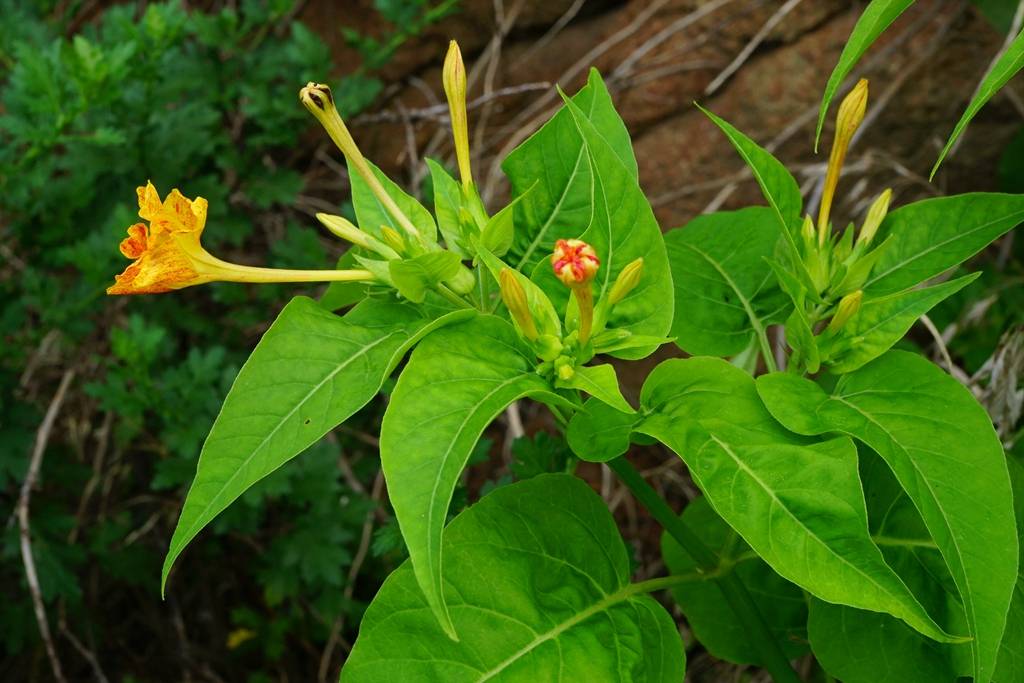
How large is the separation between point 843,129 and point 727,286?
24 cm

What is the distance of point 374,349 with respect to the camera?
99cm

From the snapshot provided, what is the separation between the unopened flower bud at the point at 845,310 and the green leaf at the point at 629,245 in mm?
193

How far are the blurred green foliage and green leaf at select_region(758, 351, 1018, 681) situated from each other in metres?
1.14

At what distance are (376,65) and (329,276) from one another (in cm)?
142

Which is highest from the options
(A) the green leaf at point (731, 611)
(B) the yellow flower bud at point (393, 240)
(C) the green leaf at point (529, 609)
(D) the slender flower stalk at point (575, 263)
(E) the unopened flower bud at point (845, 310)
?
(B) the yellow flower bud at point (393, 240)

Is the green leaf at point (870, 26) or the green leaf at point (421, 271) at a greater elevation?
the green leaf at point (870, 26)

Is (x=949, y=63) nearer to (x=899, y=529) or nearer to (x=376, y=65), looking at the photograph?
(x=376, y=65)

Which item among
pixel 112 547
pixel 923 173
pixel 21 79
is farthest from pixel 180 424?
pixel 923 173

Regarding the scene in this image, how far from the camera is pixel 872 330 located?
1.10 m

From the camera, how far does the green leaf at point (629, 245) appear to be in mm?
997

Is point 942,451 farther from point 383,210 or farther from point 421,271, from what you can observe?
point 383,210

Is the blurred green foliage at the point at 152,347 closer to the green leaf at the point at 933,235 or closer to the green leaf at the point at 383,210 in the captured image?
the green leaf at the point at 383,210

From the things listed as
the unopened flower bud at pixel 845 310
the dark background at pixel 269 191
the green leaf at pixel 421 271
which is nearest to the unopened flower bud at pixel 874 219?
the unopened flower bud at pixel 845 310

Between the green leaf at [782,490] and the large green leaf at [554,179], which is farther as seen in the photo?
the large green leaf at [554,179]
